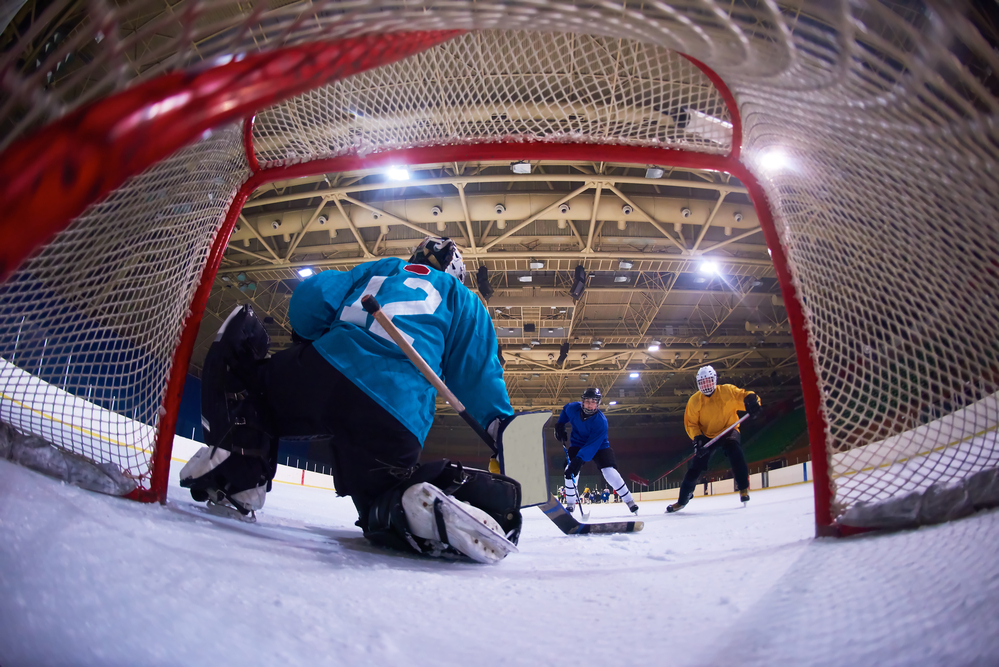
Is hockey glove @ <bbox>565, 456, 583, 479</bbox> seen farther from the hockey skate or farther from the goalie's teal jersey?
the hockey skate

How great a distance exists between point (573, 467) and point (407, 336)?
3863mm

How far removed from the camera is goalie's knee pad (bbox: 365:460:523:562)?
108cm

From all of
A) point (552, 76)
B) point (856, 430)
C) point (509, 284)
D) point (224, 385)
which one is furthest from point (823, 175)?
point (509, 284)

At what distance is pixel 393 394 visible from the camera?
125 centimetres

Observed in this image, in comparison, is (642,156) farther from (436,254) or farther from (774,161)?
(436,254)

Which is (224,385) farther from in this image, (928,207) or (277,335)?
(277,335)

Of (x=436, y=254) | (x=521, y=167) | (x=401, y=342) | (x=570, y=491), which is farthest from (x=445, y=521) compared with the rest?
(x=521, y=167)

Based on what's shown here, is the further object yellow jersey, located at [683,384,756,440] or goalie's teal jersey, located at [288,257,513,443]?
yellow jersey, located at [683,384,756,440]

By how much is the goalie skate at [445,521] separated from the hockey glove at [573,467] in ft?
12.4

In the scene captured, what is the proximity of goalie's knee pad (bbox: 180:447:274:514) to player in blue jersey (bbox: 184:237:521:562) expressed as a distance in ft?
0.47

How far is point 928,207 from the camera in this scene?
3.29ft

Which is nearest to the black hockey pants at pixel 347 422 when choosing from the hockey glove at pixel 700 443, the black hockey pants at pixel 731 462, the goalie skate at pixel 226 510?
the goalie skate at pixel 226 510

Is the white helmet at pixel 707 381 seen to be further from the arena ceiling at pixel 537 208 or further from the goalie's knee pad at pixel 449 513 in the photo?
the goalie's knee pad at pixel 449 513

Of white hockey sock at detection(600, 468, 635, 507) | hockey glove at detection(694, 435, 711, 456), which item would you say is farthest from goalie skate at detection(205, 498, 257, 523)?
hockey glove at detection(694, 435, 711, 456)
